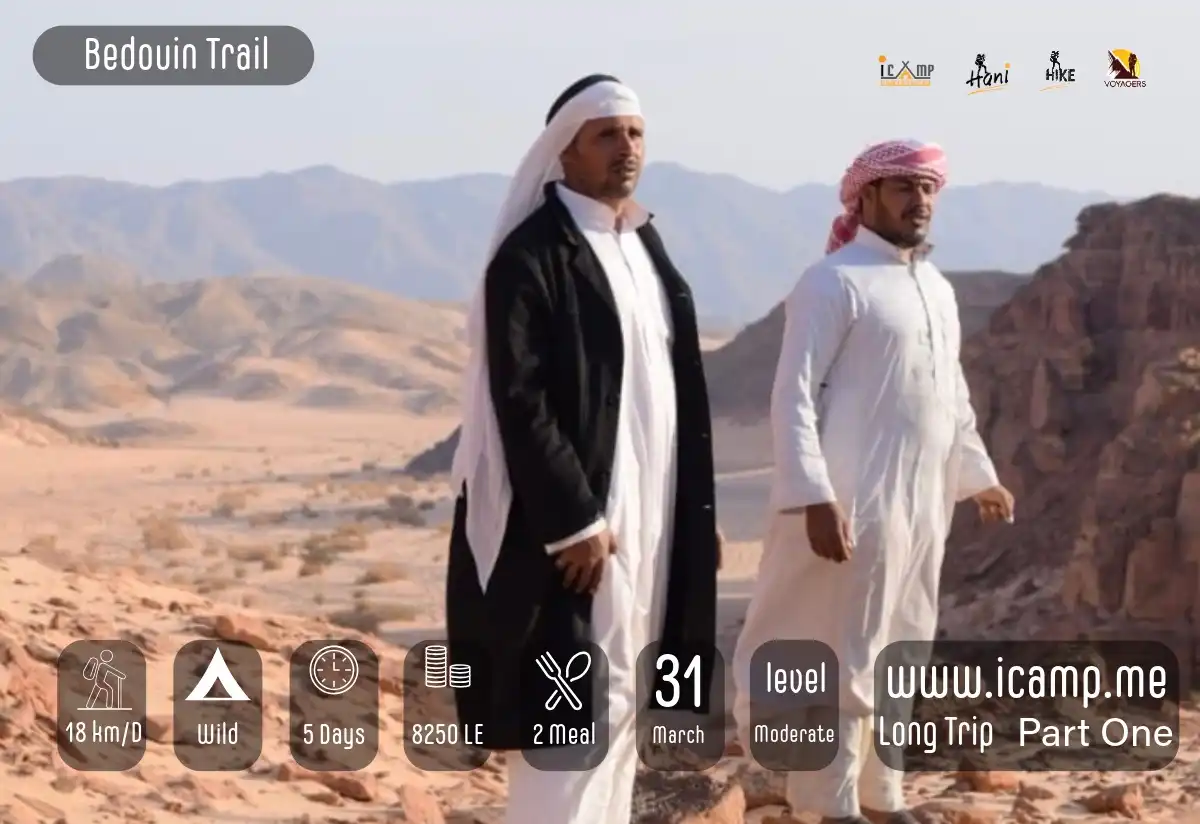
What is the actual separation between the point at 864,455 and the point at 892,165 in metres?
0.80

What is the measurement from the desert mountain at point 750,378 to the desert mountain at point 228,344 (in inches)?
860

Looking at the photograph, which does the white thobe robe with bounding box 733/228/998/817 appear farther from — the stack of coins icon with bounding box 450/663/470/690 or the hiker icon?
the hiker icon

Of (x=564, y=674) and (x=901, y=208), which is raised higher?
(x=901, y=208)

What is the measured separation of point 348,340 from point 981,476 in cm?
6458

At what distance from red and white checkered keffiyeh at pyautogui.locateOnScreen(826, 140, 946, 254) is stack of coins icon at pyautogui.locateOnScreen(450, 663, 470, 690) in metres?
1.76

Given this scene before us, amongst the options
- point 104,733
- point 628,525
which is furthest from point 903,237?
point 104,733

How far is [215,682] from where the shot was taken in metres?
7.20

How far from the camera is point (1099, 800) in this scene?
6406 mm

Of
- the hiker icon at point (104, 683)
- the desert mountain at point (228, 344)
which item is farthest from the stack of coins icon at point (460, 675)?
the desert mountain at point (228, 344)

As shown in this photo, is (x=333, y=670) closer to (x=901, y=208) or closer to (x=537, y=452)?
(x=901, y=208)

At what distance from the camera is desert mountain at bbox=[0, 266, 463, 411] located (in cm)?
5919

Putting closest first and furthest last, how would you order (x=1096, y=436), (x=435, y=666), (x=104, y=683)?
(x=104, y=683)
(x=435, y=666)
(x=1096, y=436)

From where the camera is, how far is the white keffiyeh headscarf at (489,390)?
13.6ft

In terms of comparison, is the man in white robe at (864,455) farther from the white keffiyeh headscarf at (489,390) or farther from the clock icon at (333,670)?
the clock icon at (333,670)
